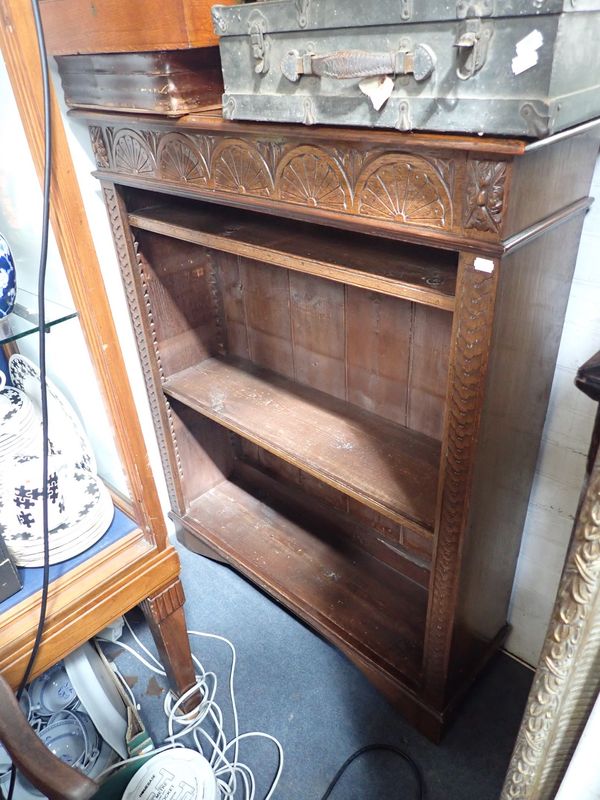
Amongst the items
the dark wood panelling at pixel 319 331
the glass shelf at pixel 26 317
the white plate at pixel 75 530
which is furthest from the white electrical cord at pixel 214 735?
the glass shelf at pixel 26 317

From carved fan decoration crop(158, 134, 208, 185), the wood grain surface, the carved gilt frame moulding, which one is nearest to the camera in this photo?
the carved gilt frame moulding

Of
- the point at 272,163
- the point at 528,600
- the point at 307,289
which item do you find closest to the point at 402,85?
the point at 272,163

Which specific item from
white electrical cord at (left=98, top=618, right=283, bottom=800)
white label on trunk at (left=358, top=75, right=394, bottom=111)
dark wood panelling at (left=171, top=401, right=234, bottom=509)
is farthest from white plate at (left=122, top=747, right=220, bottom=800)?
white label on trunk at (left=358, top=75, right=394, bottom=111)

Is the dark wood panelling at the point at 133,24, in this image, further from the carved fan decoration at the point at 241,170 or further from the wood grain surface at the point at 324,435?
the wood grain surface at the point at 324,435

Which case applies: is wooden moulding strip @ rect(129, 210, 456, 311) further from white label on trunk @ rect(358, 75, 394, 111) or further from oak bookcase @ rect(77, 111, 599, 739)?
white label on trunk @ rect(358, 75, 394, 111)

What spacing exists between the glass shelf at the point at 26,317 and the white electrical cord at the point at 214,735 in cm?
86

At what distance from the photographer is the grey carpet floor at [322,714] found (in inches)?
48.0

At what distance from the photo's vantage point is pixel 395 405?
1.26 metres

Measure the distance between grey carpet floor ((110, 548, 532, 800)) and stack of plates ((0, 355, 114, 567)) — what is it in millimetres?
656

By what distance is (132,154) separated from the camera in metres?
1.11

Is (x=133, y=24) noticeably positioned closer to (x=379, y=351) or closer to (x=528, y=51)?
(x=528, y=51)

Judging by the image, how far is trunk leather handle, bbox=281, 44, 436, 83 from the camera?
63 cm

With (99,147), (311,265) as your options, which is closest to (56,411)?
(311,265)

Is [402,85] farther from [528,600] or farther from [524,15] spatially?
[528,600]
